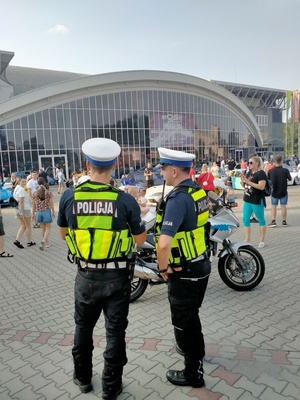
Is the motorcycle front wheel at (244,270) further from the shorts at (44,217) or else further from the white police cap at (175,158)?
the shorts at (44,217)

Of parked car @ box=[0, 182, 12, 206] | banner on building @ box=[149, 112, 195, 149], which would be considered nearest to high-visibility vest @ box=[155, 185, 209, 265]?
parked car @ box=[0, 182, 12, 206]

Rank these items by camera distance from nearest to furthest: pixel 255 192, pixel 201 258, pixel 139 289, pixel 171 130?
pixel 201 258 → pixel 139 289 → pixel 255 192 → pixel 171 130

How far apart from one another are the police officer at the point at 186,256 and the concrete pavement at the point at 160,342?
15.9 inches

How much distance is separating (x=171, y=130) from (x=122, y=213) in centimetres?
3984

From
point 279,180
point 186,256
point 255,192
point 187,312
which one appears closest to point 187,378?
point 187,312

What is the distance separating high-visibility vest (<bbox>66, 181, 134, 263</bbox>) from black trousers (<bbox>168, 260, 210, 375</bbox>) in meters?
0.52

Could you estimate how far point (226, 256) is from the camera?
4.55 metres

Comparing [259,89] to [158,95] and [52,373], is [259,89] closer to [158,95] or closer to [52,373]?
[158,95]

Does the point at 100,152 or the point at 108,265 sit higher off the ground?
the point at 100,152

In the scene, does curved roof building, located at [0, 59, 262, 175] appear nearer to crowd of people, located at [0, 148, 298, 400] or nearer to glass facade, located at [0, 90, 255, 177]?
glass facade, located at [0, 90, 255, 177]

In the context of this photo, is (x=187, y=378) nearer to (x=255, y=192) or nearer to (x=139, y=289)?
(x=139, y=289)

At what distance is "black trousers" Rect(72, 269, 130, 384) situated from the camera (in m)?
2.40

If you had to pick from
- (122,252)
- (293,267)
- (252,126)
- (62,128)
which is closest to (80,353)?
(122,252)

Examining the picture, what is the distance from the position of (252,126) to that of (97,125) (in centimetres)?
3118
